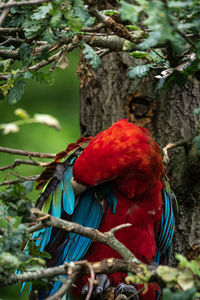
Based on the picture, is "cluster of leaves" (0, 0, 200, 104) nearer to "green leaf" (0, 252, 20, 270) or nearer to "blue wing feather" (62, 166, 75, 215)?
"blue wing feather" (62, 166, 75, 215)

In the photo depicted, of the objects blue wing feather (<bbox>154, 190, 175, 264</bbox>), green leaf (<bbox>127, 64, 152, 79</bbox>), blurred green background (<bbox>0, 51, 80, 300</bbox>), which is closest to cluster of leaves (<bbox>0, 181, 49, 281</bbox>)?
green leaf (<bbox>127, 64, 152, 79</bbox>)

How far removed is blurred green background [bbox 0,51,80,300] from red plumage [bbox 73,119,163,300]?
1.49 meters

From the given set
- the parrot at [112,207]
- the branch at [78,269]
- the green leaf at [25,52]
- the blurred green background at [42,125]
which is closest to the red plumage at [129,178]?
the parrot at [112,207]

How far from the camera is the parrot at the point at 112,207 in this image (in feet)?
5.72

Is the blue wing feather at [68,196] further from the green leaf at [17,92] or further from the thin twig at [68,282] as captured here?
the thin twig at [68,282]

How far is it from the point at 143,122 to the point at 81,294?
0.94 metres

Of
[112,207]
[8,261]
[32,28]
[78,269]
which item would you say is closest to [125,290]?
[112,207]

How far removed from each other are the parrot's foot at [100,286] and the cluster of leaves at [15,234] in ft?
2.46

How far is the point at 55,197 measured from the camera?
1859 mm

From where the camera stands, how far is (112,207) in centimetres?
192

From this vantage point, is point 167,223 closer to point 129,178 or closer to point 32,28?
point 129,178

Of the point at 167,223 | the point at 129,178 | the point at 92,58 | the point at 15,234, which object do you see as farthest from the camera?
the point at 167,223

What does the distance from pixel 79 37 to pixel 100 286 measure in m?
1.13

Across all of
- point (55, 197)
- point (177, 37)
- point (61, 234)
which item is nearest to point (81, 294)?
point (61, 234)
